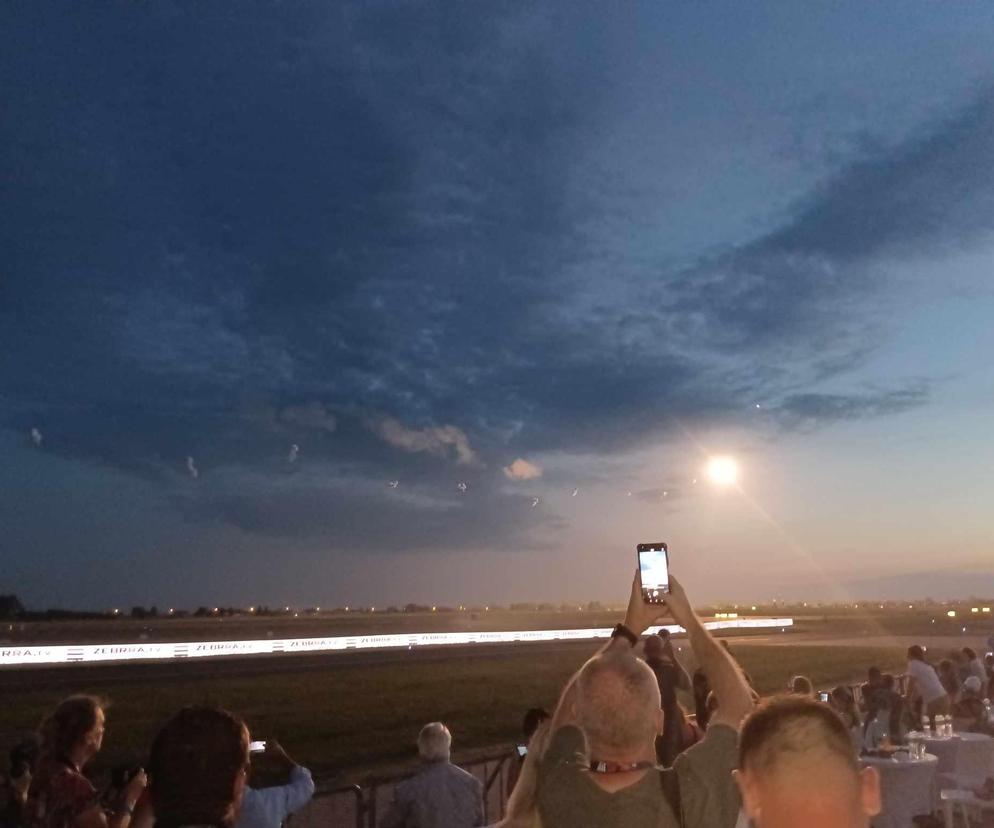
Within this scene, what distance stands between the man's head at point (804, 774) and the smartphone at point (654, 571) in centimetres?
143

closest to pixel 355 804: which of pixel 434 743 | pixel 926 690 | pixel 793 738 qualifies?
pixel 434 743

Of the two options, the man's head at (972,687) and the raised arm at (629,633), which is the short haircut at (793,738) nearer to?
the raised arm at (629,633)

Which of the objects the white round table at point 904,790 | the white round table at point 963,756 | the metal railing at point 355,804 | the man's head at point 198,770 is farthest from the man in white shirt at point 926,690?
the man's head at point 198,770

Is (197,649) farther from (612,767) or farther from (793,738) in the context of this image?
(793,738)

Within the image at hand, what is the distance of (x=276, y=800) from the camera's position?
4.40 m

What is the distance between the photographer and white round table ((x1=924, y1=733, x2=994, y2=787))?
10.9 m

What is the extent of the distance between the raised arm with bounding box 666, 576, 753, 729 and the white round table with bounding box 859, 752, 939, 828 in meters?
7.71

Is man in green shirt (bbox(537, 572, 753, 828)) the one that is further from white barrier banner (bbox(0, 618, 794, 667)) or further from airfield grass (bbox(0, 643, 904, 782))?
white barrier banner (bbox(0, 618, 794, 667))

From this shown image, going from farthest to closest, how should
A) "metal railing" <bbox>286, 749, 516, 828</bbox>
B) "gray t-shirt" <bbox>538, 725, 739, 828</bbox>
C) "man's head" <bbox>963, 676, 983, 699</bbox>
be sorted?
"man's head" <bbox>963, 676, 983, 699</bbox> → "metal railing" <bbox>286, 749, 516, 828</bbox> → "gray t-shirt" <bbox>538, 725, 739, 828</bbox>

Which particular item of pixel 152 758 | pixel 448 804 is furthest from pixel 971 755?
pixel 152 758

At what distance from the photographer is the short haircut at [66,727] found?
4340 millimetres

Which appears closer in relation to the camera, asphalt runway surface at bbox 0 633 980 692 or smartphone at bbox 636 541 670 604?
smartphone at bbox 636 541 670 604

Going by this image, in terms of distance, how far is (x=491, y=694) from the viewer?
29.0 meters

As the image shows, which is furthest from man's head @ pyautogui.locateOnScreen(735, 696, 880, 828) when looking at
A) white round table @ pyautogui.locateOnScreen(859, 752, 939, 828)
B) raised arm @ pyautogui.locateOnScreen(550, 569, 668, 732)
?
white round table @ pyautogui.locateOnScreen(859, 752, 939, 828)
